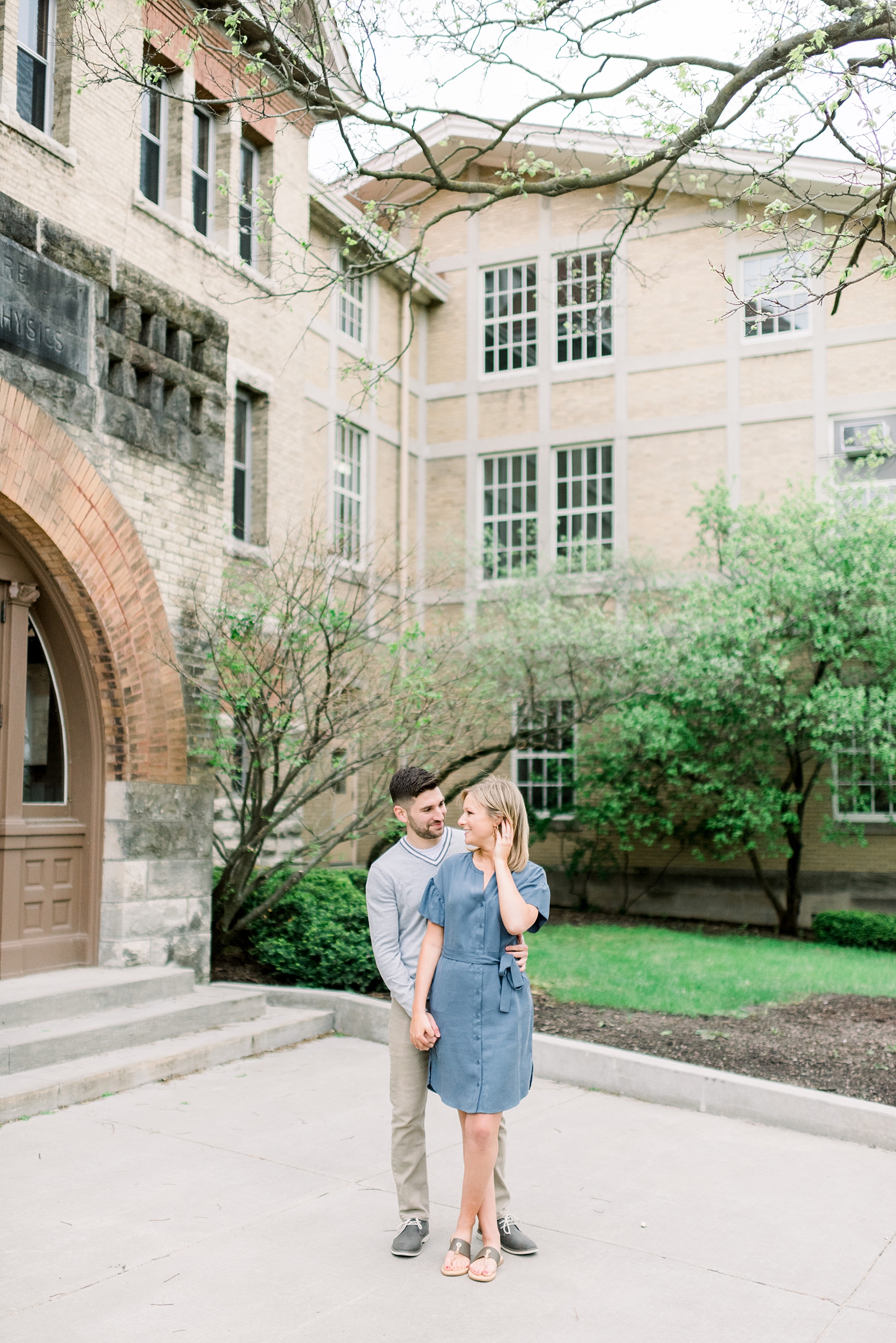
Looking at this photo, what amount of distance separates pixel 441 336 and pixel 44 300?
1408 cm

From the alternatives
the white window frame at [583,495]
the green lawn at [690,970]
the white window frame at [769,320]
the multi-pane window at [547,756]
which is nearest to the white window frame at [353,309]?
the white window frame at [583,495]

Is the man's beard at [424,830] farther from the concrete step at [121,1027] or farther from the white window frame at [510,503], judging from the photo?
the white window frame at [510,503]

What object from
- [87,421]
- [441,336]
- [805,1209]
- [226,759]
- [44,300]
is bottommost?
[805,1209]

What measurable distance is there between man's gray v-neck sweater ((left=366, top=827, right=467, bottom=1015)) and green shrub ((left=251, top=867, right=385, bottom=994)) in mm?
4115

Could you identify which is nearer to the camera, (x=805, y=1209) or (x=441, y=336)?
(x=805, y=1209)

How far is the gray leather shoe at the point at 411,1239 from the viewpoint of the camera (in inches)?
162

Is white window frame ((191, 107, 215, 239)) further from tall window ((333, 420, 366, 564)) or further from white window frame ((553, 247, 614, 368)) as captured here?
white window frame ((553, 247, 614, 368))

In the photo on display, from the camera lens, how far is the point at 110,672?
8375 mm

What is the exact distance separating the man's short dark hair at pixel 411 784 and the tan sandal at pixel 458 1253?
5.23ft

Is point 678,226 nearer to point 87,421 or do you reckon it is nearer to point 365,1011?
point 87,421

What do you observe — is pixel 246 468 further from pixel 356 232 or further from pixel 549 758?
pixel 549 758

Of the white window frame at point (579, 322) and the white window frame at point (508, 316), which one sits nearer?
the white window frame at point (579, 322)

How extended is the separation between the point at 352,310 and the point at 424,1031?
1716 cm

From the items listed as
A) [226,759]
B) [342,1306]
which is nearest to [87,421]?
[226,759]
